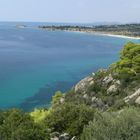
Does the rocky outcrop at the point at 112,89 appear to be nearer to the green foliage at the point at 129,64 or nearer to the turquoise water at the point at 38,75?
the green foliage at the point at 129,64

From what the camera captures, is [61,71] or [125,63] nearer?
[125,63]

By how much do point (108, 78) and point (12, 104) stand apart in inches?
462

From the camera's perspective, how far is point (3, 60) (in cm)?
7462

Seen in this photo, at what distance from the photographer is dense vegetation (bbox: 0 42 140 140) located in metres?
14.2

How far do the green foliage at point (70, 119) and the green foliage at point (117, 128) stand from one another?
3053 millimetres

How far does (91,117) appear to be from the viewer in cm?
1825

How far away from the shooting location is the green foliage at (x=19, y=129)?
15602 mm

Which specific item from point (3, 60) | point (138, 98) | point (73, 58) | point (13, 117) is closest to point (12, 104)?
point (138, 98)

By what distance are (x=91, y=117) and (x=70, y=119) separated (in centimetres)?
119

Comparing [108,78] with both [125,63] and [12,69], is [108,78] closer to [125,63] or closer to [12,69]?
[125,63]

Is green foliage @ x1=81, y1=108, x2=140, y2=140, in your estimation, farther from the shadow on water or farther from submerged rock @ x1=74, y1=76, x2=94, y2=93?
the shadow on water

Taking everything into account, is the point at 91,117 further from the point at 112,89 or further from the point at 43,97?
the point at 43,97

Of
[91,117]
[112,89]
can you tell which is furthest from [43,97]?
[91,117]

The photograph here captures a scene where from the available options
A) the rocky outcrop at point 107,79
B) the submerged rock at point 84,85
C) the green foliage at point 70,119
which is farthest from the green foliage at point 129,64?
the green foliage at point 70,119
